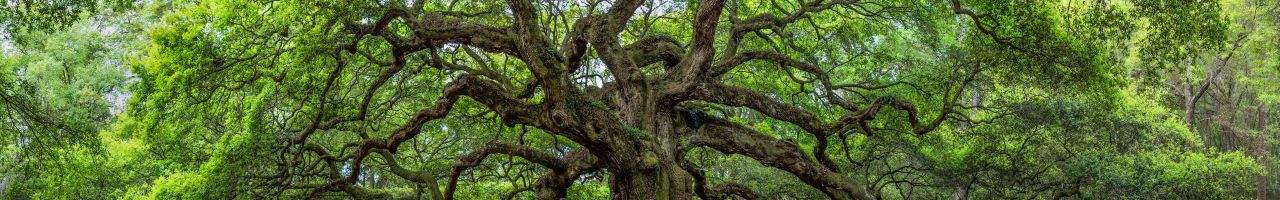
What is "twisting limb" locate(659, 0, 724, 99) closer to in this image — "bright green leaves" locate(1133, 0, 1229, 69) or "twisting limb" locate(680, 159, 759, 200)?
"twisting limb" locate(680, 159, 759, 200)

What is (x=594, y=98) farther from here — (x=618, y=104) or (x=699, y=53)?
(x=699, y=53)

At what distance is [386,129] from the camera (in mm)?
12102

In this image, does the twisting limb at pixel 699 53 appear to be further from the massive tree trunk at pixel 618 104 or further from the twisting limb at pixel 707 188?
the twisting limb at pixel 707 188

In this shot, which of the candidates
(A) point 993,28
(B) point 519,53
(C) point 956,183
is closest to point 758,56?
A: (A) point 993,28

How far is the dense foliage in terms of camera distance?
297 inches

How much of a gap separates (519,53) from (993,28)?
3.98m

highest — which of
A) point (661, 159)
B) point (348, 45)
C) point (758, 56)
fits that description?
point (758, 56)

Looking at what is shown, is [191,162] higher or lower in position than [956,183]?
lower

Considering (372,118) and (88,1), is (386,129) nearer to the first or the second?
(372,118)

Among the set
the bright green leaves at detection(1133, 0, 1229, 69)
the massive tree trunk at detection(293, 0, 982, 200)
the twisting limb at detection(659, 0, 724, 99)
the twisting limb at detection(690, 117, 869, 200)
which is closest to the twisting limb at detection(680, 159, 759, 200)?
the massive tree trunk at detection(293, 0, 982, 200)

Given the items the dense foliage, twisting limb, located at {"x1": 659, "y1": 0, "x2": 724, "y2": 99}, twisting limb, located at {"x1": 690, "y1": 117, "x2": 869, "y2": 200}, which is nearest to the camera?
the dense foliage

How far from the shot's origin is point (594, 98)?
830 cm

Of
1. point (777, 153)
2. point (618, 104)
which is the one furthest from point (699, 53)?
point (777, 153)

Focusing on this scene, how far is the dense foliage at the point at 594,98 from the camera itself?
7.53m
